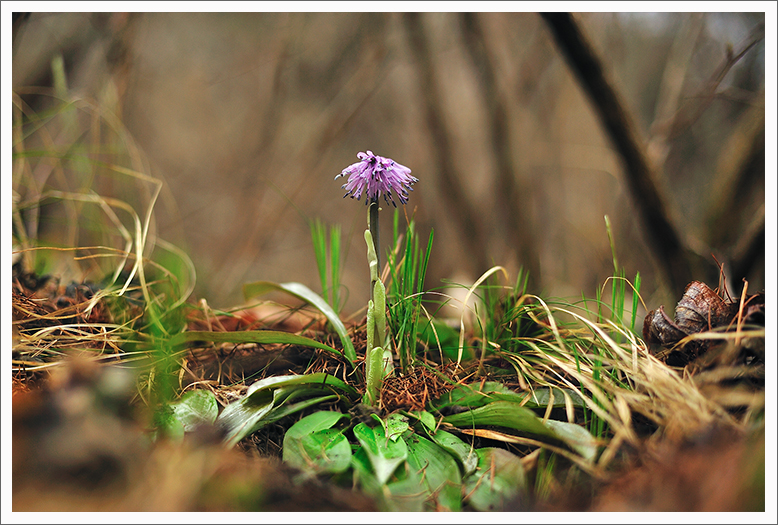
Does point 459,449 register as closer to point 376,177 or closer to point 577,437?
point 577,437

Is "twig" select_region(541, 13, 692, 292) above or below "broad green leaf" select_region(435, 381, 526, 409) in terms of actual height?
above

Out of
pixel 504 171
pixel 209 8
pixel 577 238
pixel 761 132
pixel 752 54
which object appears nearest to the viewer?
pixel 209 8

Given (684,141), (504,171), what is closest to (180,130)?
(504,171)

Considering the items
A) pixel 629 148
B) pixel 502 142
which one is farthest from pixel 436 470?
pixel 502 142

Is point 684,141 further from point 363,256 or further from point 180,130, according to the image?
point 180,130

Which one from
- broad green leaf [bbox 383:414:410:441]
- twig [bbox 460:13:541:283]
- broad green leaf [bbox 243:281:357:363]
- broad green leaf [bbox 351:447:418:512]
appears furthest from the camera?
twig [bbox 460:13:541:283]

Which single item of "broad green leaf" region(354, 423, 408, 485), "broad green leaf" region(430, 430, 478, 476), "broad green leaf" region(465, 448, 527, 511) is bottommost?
"broad green leaf" region(465, 448, 527, 511)

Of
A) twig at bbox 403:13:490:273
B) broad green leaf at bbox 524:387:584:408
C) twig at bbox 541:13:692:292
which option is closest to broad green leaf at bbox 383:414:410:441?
broad green leaf at bbox 524:387:584:408

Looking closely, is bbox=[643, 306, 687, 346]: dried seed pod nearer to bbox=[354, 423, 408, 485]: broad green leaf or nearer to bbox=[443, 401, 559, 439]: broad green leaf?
bbox=[443, 401, 559, 439]: broad green leaf
